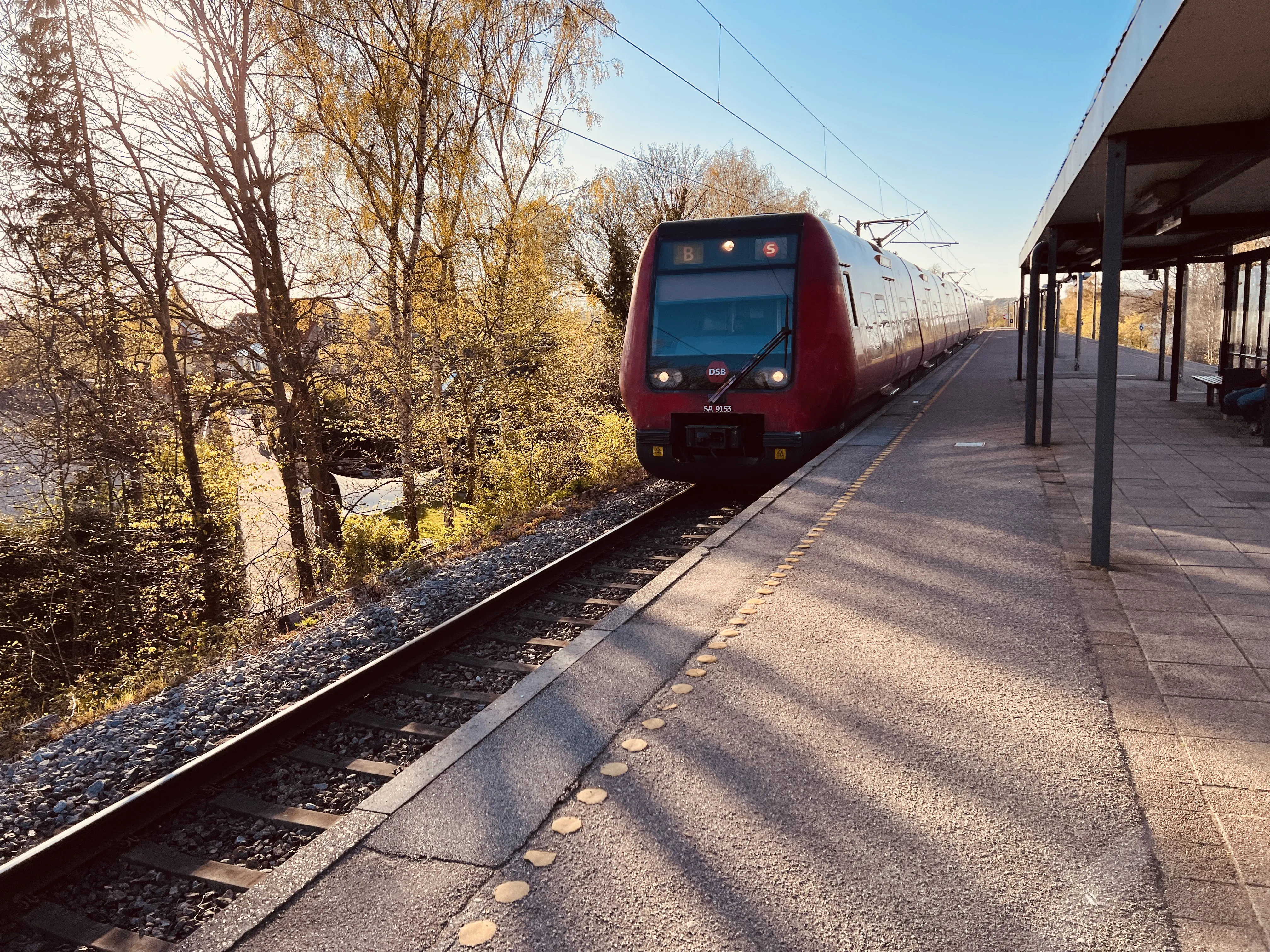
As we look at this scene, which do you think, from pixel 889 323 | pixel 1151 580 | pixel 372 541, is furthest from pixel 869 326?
pixel 372 541

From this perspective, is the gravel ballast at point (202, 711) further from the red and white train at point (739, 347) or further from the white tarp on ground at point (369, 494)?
the white tarp on ground at point (369, 494)

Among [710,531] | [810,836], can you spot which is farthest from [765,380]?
[810,836]

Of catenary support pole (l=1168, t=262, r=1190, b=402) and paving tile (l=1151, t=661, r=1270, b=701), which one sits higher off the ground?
catenary support pole (l=1168, t=262, r=1190, b=402)

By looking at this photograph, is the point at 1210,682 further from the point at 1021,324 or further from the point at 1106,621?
the point at 1021,324

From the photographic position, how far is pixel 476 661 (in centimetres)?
547

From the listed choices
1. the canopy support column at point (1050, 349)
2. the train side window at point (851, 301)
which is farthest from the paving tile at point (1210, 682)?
the canopy support column at point (1050, 349)

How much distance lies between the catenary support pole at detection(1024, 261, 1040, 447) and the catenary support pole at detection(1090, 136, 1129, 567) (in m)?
5.31

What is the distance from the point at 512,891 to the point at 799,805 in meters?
1.01

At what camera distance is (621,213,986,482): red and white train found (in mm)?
9211

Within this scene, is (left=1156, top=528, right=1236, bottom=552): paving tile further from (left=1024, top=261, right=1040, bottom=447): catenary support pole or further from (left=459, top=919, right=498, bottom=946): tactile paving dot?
(left=459, top=919, right=498, bottom=946): tactile paving dot

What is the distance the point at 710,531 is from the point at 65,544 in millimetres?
8129

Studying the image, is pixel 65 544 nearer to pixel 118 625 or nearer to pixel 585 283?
pixel 118 625

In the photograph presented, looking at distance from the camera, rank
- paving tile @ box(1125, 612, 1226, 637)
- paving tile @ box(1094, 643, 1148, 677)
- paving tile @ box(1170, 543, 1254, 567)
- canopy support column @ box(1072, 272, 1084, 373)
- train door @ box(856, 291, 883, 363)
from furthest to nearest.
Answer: canopy support column @ box(1072, 272, 1084, 373) → train door @ box(856, 291, 883, 363) → paving tile @ box(1170, 543, 1254, 567) → paving tile @ box(1125, 612, 1226, 637) → paving tile @ box(1094, 643, 1148, 677)

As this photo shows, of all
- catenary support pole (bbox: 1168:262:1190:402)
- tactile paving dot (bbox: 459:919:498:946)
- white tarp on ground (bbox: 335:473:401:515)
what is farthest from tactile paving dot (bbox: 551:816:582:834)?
catenary support pole (bbox: 1168:262:1190:402)
